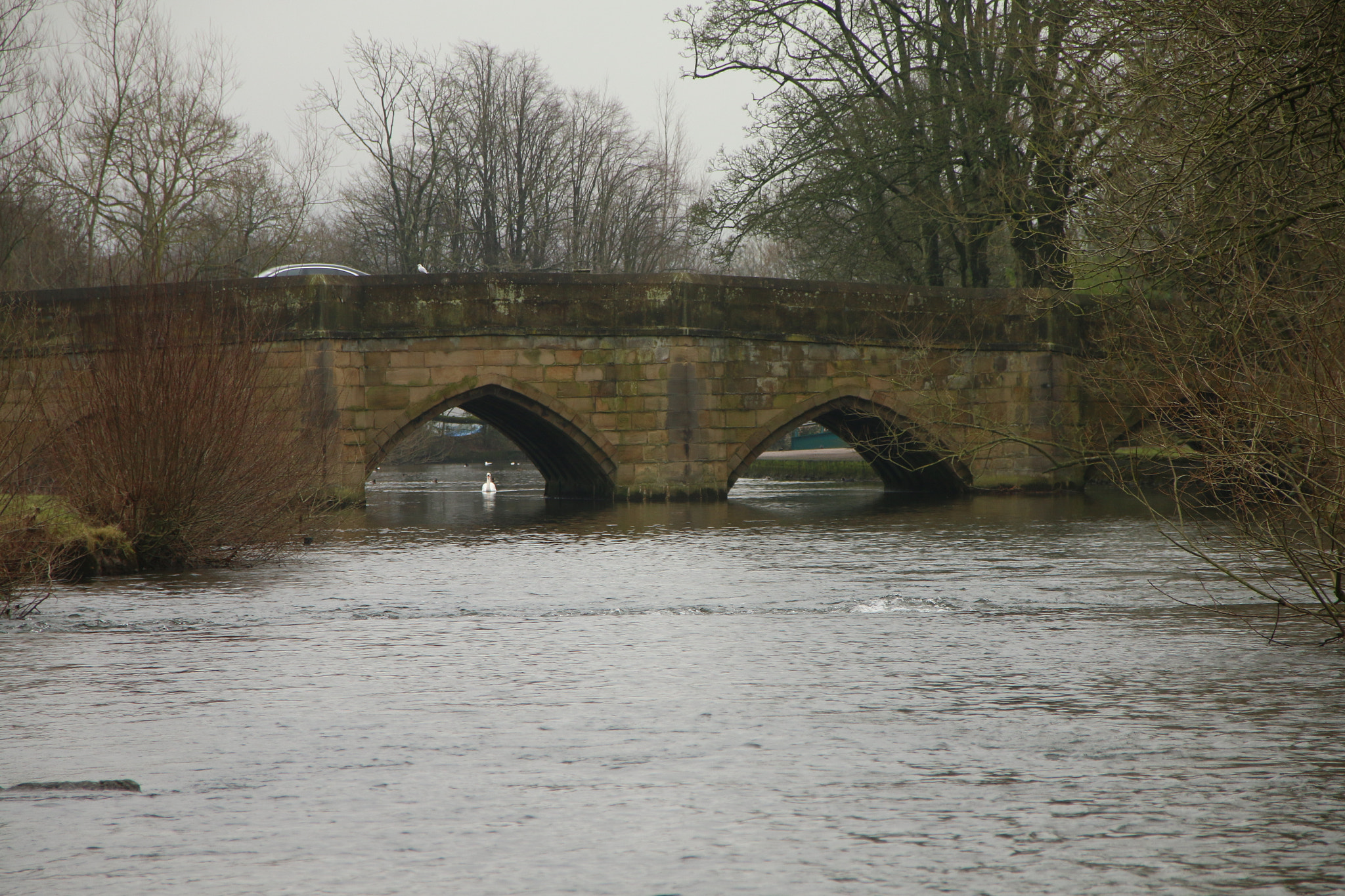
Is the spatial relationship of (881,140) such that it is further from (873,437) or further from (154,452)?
(154,452)

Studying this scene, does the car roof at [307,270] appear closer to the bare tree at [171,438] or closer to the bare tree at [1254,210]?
the bare tree at [171,438]

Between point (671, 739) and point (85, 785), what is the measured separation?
1934 millimetres

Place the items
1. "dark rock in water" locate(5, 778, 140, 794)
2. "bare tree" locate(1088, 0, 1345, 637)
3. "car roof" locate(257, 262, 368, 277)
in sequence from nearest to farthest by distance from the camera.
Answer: "dark rock in water" locate(5, 778, 140, 794) < "bare tree" locate(1088, 0, 1345, 637) < "car roof" locate(257, 262, 368, 277)

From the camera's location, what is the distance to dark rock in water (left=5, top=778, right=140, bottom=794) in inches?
179

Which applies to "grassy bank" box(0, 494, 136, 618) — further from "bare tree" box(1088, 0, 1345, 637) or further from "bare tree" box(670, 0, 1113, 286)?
"bare tree" box(670, 0, 1113, 286)

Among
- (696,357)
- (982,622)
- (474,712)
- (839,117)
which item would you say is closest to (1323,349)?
(982,622)

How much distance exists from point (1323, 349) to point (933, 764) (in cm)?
286

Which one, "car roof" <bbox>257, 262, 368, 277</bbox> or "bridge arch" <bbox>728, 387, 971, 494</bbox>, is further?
"car roof" <bbox>257, 262, 368, 277</bbox>

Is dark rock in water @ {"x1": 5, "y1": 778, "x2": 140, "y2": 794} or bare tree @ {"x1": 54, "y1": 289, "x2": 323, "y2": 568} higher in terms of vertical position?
bare tree @ {"x1": 54, "y1": 289, "x2": 323, "y2": 568}

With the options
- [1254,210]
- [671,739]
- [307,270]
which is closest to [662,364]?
[307,270]

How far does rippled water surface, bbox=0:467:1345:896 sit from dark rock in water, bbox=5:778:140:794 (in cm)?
9

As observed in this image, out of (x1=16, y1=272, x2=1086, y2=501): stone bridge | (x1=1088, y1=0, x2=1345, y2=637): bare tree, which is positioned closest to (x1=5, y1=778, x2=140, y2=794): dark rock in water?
(x1=1088, y1=0, x2=1345, y2=637): bare tree

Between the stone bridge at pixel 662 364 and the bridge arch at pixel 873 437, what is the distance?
0.04 metres

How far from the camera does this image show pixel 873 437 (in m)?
24.3
